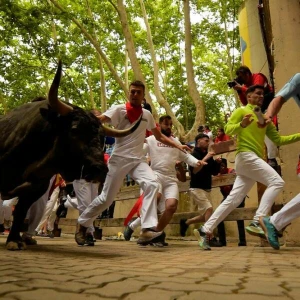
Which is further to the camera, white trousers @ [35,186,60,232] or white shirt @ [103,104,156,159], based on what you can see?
white trousers @ [35,186,60,232]

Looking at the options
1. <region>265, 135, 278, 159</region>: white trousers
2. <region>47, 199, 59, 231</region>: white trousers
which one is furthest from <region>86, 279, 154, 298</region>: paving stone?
<region>47, 199, 59, 231</region>: white trousers

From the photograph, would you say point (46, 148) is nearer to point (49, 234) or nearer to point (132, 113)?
point (132, 113)

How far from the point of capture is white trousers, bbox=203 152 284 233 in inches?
228

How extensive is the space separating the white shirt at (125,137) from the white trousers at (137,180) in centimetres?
9

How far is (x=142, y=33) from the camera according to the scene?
2428 cm

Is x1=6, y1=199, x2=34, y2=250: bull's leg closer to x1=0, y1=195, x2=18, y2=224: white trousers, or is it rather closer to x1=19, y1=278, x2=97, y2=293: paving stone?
x1=19, y1=278, x2=97, y2=293: paving stone

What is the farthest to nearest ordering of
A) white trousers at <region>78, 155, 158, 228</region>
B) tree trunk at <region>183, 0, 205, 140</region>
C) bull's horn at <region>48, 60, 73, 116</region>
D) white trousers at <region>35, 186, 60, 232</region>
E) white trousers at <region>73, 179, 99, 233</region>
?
tree trunk at <region>183, 0, 205, 140</region>, white trousers at <region>35, 186, 60, 232</region>, white trousers at <region>73, 179, 99, 233</region>, white trousers at <region>78, 155, 158, 228</region>, bull's horn at <region>48, 60, 73, 116</region>

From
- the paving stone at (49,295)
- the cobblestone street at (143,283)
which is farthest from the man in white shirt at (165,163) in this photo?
the paving stone at (49,295)

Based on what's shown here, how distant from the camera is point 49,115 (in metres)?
4.98

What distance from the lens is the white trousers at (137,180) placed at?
6.07m

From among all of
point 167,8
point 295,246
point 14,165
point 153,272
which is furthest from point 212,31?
point 153,272

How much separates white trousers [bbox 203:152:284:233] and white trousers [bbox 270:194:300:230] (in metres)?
0.22

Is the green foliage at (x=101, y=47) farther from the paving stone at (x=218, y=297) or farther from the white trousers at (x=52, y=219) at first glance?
the paving stone at (x=218, y=297)

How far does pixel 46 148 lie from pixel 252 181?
9.57ft
